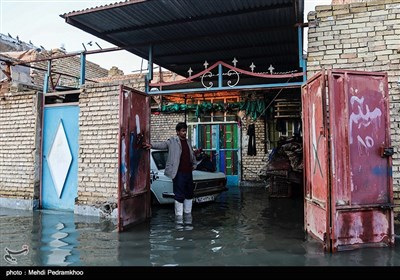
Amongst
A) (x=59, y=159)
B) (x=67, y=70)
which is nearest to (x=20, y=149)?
(x=59, y=159)

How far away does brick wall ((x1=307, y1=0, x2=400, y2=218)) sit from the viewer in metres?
5.38

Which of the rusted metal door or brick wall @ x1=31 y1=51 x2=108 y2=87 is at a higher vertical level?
brick wall @ x1=31 y1=51 x2=108 y2=87

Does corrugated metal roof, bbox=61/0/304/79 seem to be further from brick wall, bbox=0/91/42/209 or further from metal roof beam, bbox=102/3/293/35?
brick wall, bbox=0/91/42/209

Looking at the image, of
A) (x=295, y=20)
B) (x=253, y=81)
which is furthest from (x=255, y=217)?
(x=253, y=81)

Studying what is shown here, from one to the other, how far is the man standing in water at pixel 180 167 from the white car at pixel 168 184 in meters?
0.78

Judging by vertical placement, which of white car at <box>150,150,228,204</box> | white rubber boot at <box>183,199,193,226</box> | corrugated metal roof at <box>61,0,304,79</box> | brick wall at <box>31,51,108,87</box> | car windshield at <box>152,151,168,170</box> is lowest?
white rubber boot at <box>183,199,193,226</box>

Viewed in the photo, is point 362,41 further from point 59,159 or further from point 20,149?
point 20,149

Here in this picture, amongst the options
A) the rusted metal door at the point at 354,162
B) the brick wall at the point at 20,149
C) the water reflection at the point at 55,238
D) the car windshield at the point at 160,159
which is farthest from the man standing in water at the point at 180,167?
the brick wall at the point at 20,149

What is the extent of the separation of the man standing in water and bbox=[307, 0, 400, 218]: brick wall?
Result: 106 inches

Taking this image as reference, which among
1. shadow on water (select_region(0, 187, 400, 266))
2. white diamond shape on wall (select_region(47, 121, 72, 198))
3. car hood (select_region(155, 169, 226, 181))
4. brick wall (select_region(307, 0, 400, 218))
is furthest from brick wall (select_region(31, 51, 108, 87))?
brick wall (select_region(307, 0, 400, 218))

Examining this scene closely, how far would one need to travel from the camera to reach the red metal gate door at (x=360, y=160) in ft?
14.2
